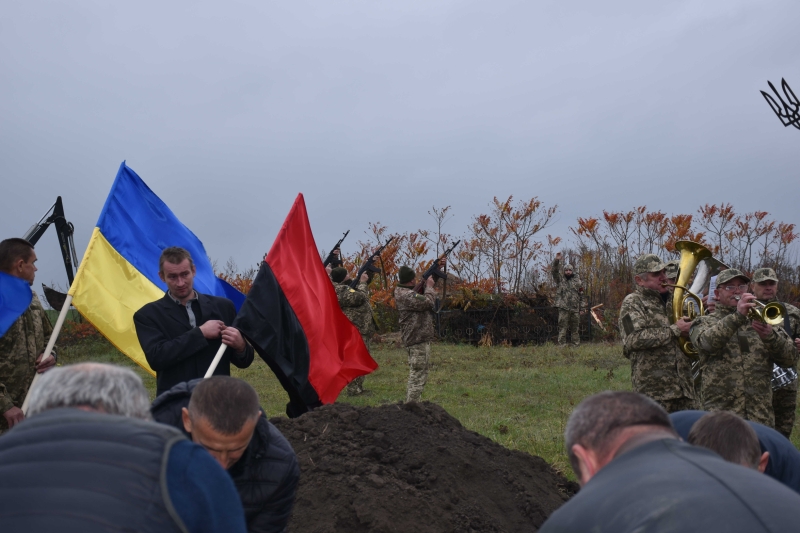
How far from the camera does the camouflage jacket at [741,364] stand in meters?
5.36

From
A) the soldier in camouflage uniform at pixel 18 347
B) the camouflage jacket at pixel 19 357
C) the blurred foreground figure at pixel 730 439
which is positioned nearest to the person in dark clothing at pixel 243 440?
the blurred foreground figure at pixel 730 439

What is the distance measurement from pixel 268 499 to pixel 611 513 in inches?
66.9

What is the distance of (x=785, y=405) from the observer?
6.03 m

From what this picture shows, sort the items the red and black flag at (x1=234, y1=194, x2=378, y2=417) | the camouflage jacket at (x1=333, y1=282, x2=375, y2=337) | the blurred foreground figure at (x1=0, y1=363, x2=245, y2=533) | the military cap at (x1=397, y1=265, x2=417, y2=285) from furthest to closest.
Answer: the camouflage jacket at (x1=333, y1=282, x2=375, y2=337) < the military cap at (x1=397, y1=265, x2=417, y2=285) < the red and black flag at (x1=234, y1=194, x2=378, y2=417) < the blurred foreground figure at (x1=0, y1=363, x2=245, y2=533)

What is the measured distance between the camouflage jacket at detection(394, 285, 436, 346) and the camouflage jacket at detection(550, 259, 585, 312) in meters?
7.56

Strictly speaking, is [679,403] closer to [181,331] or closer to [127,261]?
[181,331]

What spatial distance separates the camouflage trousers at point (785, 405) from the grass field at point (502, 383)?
1894 mm

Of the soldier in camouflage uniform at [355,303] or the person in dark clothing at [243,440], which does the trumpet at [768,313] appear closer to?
the person in dark clothing at [243,440]

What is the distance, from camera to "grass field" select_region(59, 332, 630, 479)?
8031 millimetres

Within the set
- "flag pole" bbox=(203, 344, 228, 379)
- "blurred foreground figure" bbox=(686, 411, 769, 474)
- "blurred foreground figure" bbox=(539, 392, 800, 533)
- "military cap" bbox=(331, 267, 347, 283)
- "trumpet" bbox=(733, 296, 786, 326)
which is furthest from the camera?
"military cap" bbox=(331, 267, 347, 283)

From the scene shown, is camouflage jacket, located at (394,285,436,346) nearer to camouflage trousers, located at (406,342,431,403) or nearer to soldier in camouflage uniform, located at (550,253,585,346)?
camouflage trousers, located at (406,342,431,403)

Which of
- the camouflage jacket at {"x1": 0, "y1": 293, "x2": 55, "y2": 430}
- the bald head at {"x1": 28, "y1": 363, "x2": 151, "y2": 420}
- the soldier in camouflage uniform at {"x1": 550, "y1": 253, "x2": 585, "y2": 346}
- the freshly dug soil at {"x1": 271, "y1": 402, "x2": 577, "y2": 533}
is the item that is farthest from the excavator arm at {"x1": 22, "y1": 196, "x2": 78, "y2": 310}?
the soldier in camouflage uniform at {"x1": 550, "y1": 253, "x2": 585, "y2": 346}

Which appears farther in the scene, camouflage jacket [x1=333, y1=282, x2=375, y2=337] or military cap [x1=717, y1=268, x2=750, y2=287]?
camouflage jacket [x1=333, y1=282, x2=375, y2=337]

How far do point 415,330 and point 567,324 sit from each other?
832 centimetres
